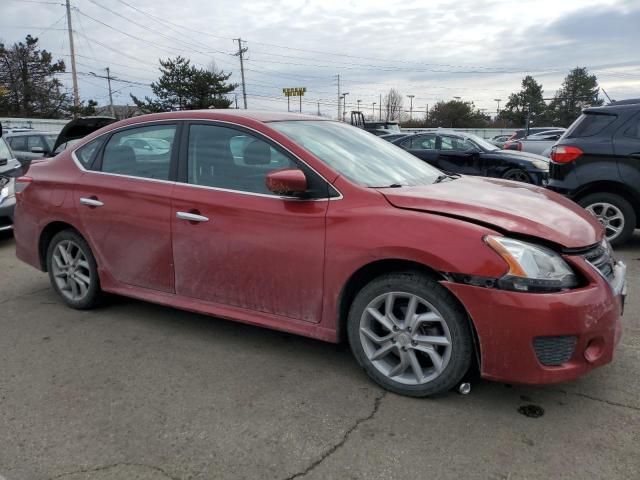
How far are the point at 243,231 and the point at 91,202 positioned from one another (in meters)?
1.49

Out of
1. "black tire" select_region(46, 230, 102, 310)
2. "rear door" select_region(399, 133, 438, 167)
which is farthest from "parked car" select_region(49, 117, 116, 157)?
"rear door" select_region(399, 133, 438, 167)

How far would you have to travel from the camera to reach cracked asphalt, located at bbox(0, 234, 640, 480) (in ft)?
7.89

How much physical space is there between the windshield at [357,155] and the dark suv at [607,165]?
312 cm

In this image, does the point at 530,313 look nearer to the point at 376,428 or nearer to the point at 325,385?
the point at 376,428

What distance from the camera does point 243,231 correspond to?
336 cm

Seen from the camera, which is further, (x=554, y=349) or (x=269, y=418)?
(x=269, y=418)

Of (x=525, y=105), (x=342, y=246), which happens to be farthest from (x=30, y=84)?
(x=525, y=105)

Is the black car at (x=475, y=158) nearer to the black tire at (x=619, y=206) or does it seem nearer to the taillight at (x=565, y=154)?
the taillight at (x=565, y=154)

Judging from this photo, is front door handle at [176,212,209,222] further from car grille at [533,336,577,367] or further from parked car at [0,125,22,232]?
parked car at [0,125,22,232]

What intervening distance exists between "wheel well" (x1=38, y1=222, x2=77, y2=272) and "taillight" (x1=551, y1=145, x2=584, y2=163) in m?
5.28

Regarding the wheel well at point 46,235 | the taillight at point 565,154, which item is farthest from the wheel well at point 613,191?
the wheel well at point 46,235

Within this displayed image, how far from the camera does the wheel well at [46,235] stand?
4.46 meters

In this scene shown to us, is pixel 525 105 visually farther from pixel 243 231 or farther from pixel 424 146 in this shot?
pixel 243 231

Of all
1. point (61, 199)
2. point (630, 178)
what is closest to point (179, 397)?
point (61, 199)
